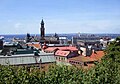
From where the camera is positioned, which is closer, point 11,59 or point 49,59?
point 11,59

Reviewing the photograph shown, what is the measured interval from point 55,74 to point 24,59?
26.1 m

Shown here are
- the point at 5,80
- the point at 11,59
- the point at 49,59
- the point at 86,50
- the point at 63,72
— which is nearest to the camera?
the point at 5,80

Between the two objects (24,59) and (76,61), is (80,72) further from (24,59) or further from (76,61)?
(76,61)

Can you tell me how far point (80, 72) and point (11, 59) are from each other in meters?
25.7

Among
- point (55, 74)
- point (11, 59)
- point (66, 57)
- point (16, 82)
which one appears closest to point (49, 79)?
point (55, 74)

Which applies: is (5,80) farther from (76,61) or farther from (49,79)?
(76,61)

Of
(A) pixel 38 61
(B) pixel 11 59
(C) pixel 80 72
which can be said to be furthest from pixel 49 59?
(C) pixel 80 72

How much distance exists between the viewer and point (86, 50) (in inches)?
2478

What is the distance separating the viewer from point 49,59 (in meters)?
43.1

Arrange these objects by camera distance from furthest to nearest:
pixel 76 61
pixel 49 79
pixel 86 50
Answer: pixel 86 50 → pixel 76 61 → pixel 49 79

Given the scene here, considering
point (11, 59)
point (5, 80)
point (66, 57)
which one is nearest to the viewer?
point (5, 80)

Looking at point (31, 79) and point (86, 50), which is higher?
point (31, 79)

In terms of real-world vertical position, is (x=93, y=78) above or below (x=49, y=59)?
above

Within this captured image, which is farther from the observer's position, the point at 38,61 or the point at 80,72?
the point at 38,61
